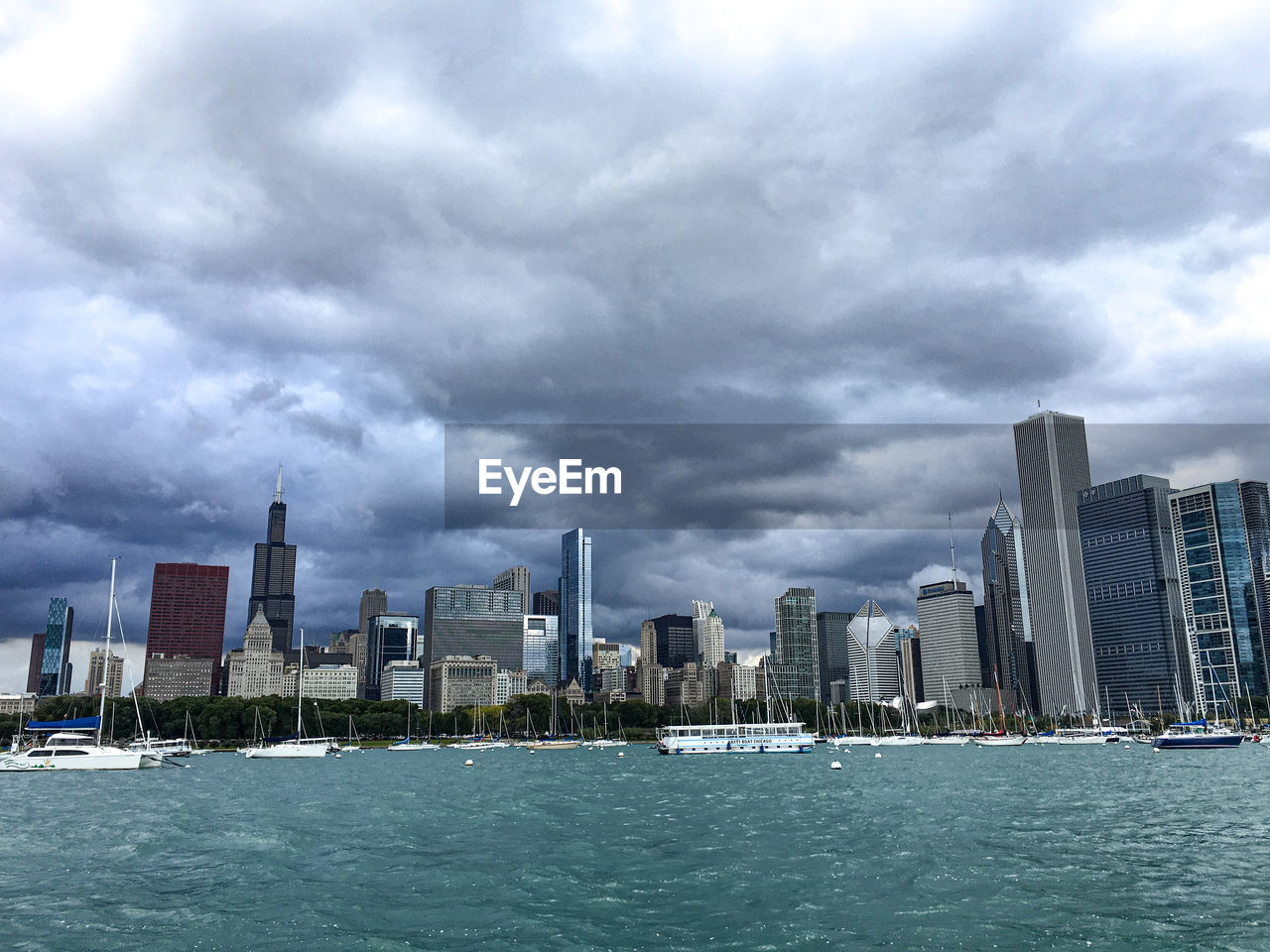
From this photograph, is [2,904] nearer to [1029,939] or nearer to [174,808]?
[1029,939]

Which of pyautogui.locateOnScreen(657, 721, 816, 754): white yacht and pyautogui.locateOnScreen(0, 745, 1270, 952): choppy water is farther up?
pyautogui.locateOnScreen(0, 745, 1270, 952): choppy water

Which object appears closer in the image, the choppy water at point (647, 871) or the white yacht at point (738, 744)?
the choppy water at point (647, 871)

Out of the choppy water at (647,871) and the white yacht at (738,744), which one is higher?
the choppy water at (647,871)

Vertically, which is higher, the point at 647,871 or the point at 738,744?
the point at 647,871

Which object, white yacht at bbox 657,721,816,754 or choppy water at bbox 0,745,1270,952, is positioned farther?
white yacht at bbox 657,721,816,754

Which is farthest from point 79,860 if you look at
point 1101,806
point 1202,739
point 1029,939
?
point 1202,739

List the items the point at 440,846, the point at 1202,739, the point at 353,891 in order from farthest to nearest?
the point at 1202,739, the point at 440,846, the point at 353,891

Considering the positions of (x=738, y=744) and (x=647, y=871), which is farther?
(x=738, y=744)

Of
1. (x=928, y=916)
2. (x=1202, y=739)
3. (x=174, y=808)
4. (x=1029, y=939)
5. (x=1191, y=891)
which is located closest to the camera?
(x=1029, y=939)
